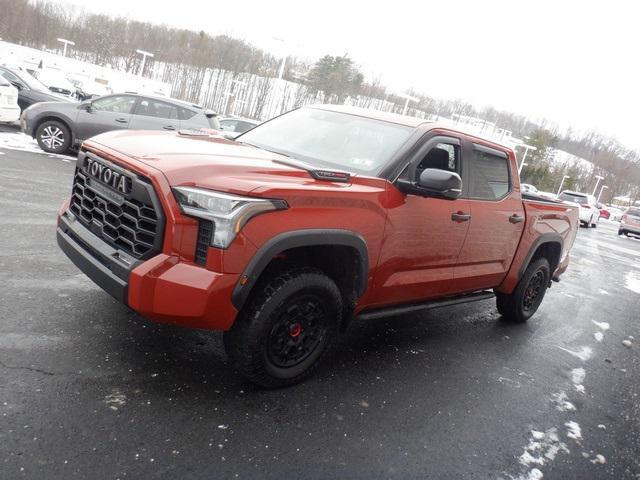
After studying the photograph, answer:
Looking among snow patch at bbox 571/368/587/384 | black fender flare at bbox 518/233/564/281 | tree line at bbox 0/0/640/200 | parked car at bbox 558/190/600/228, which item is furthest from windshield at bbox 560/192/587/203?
tree line at bbox 0/0/640/200

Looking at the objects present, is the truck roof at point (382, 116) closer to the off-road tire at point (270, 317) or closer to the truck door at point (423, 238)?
the truck door at point (423, 238)

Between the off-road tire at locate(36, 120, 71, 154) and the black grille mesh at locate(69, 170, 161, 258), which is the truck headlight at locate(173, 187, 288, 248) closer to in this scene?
the black grille mesh at locate(69, 170, 161, 258)

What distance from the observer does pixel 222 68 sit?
79.0 meters

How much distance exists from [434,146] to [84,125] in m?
9.64

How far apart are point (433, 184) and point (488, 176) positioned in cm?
144

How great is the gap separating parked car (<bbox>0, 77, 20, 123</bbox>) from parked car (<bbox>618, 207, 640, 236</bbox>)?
89.4 feet

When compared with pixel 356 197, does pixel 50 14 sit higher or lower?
higher

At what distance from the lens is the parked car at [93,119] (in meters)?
11.1

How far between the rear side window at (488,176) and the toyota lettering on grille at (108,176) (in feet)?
9.23

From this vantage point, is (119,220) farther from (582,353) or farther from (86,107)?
(86,107)

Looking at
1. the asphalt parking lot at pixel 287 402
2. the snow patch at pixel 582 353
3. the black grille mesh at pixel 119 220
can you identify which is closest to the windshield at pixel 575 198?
the snow patch at pixel 582 353

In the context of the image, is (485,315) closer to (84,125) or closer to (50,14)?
(84,125)

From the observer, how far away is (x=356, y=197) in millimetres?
3203

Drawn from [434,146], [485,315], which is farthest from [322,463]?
[485,315]
